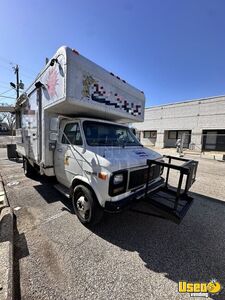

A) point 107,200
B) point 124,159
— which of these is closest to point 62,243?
point 107,200

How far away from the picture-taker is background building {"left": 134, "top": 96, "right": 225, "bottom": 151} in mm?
18234

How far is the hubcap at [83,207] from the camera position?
2.95m

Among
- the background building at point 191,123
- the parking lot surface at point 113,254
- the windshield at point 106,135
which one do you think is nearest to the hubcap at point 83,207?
the parking lot surface at point 113,254

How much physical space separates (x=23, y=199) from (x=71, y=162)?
2130 millimetres

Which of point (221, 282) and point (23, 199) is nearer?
point (221, 282)

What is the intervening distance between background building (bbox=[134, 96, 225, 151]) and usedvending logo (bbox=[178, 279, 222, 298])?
15011 mm

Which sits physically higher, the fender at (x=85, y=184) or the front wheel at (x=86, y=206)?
the fender at (x=85, y=184)

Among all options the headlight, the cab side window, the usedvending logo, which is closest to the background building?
the cab side window

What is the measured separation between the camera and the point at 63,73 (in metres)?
2.87

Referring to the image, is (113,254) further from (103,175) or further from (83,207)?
(103,175)

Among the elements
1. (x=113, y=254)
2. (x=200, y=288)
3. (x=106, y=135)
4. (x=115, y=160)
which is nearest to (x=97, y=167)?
(x=115, y=160)

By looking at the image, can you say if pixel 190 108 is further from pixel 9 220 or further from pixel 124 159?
pixel 9 220

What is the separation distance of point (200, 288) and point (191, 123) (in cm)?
2137

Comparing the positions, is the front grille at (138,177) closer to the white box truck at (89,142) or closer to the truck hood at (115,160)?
the white box truck at (89,142)
